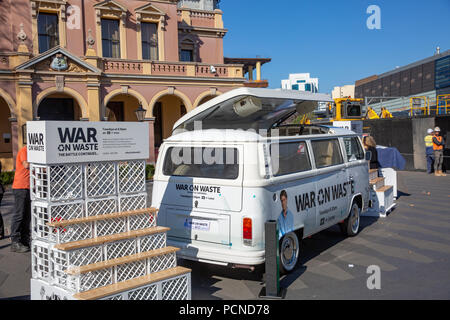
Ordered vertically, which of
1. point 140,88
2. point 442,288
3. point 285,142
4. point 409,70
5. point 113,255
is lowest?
point 442,288

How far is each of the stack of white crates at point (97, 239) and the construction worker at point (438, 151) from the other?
1670 cm

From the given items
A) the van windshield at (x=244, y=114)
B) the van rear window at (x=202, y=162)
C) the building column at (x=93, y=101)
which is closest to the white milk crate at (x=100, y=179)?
the van rear window at (x=202, y=162)

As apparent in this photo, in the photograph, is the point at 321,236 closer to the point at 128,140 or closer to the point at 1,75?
the point at 128,140

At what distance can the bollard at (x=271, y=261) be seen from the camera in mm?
5293

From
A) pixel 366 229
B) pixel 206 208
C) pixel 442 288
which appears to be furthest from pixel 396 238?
pixel 206 208

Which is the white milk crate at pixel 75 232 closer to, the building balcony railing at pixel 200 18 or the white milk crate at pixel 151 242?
the white milk crate at pixel 151 242

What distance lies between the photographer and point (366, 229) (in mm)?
9227

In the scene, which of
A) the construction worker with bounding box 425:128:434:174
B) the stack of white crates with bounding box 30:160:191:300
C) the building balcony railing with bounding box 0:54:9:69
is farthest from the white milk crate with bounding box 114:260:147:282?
the building balcony railing with bounding box 0:54:9:69

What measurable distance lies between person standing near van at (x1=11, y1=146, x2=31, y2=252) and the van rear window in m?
2.81

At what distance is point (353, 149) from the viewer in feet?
28.8

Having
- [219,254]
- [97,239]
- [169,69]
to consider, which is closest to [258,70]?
[169,69]

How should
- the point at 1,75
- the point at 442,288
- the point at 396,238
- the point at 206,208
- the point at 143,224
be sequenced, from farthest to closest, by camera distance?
the point at 1,75 < the point at 396,238 < the point at 206,208 < the point at 442,288 < the point at 143,224

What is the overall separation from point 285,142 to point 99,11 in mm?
21056
